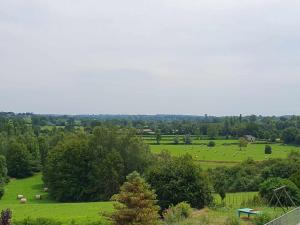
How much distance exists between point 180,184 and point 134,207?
10170mm

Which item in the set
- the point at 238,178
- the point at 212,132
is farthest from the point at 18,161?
the point at 212,132

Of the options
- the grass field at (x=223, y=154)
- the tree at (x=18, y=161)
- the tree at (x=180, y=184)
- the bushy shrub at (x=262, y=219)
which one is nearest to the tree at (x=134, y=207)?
the bushy shrub at (x=262, y=219)

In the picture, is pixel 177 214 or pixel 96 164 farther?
pixel 96 164

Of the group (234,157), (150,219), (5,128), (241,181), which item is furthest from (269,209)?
(5,128)

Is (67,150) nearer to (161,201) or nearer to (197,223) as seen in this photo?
(161,201)

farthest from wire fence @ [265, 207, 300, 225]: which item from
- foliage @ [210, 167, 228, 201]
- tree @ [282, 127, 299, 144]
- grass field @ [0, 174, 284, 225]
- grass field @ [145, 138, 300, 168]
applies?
tree @ [282, 127, 299, 144]

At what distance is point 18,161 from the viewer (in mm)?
73812

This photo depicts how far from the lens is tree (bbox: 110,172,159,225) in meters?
22.2

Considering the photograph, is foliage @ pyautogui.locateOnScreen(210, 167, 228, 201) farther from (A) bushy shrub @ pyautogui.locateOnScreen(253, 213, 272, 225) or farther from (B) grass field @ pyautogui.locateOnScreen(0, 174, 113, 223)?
(A) bushy shrub @ pyautogui.locateOnScreen(253, 213, 272, 225)

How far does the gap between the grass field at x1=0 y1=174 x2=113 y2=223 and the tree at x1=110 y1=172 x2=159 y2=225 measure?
5.33 m

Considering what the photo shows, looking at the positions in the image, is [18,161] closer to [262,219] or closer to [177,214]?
[177,214]

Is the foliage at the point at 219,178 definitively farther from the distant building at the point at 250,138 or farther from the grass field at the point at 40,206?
the distant building at the point at 250,138

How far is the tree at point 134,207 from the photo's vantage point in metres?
22.2

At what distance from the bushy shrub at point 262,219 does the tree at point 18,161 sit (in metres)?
56.1
